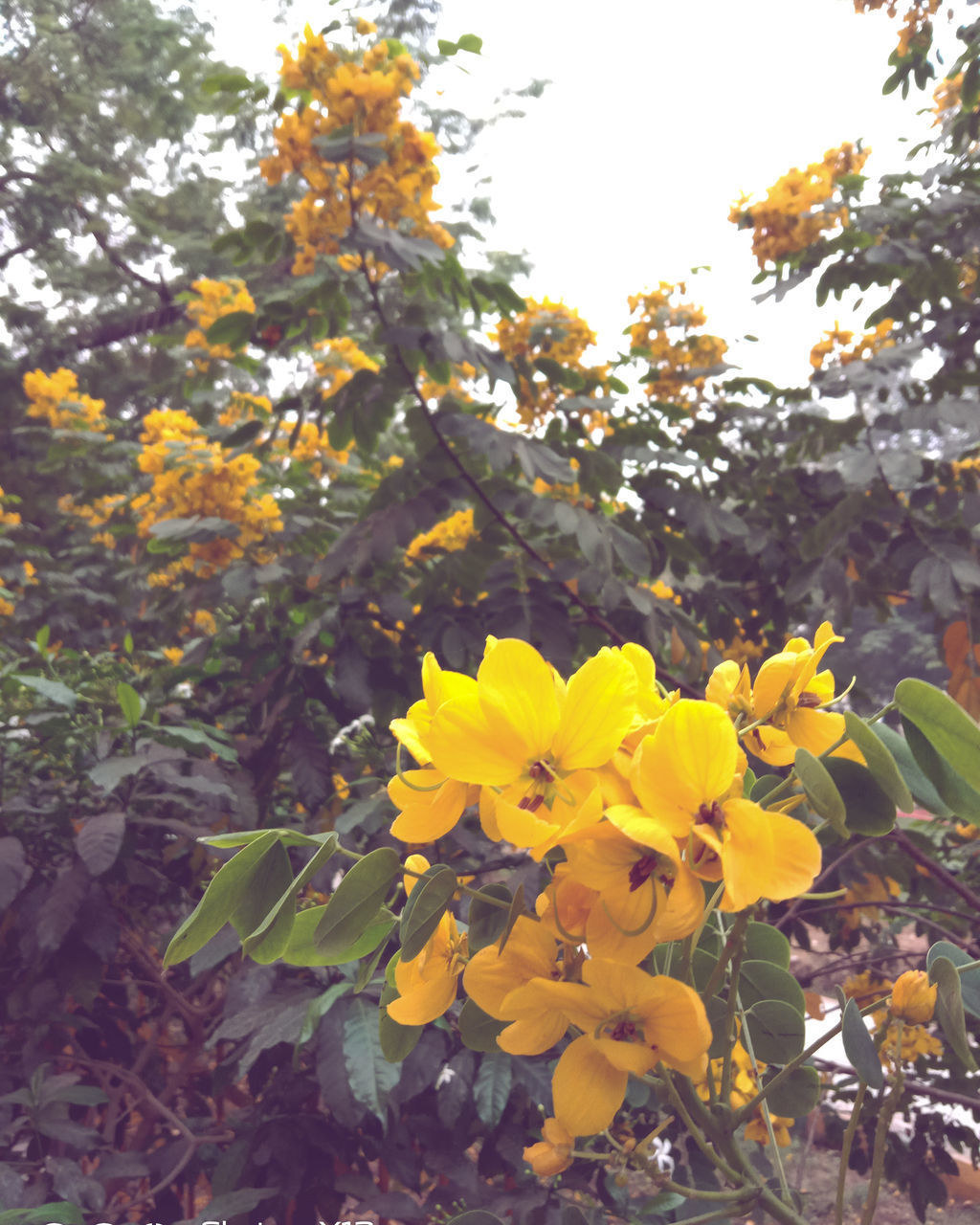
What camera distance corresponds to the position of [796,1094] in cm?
39

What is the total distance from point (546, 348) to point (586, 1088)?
166 centimetres

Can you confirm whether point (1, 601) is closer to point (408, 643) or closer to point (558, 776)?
point (408, 643)

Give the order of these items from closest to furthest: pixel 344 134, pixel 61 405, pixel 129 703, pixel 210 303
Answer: pixel 129 703, pixel 344 134, pixel 210 303, pixel 61 405

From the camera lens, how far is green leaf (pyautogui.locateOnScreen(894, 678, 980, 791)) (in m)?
0.29

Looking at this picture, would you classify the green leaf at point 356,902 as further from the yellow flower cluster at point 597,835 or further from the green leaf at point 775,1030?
the green leaf at point 775,1030

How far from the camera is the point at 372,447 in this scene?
1.55m

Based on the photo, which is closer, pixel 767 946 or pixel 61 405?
pixel 767 946

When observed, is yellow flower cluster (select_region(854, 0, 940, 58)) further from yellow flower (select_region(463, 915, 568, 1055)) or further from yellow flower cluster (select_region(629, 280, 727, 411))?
yellow flower (select_region(463, 915, 568, 1055))

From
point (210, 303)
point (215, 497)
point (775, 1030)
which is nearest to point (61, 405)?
point (210, 303)

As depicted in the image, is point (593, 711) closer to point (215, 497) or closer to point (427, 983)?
point (427, 983)

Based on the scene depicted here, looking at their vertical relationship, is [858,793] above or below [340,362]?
below

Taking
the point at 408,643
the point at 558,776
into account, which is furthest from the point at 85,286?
the point at 558,776

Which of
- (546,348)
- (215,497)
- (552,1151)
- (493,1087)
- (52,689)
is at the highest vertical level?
(546,348)

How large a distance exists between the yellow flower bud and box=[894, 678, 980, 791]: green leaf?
5.3 inches
